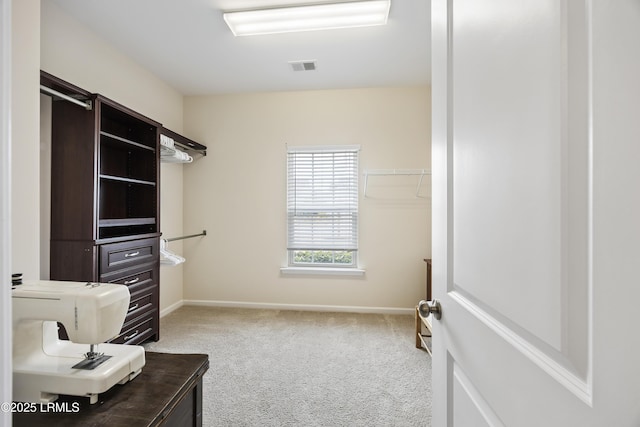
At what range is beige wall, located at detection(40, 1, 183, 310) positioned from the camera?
2.23 m

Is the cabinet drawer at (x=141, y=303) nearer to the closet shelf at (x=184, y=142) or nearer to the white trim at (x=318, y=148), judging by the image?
the closet shelf at (x=184, y=142)

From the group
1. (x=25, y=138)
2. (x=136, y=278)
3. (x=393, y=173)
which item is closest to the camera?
(x=25, y=138)

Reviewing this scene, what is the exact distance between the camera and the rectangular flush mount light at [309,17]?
7.28 ft

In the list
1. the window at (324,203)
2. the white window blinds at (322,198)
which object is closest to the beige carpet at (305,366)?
the window at (324,203)

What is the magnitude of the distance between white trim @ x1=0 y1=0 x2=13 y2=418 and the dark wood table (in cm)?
26

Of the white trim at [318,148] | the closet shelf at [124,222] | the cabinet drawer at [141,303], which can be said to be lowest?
the cabinet drawer at [141,303]

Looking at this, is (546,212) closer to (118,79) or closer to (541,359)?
(541,359)

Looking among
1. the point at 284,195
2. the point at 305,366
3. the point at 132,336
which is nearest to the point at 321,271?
the point at 284,195

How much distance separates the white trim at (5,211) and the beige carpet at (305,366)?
5.07 feet

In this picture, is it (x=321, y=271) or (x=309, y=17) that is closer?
(x=309, y=17)

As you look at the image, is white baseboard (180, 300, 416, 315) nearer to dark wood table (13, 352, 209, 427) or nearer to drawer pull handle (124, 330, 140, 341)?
drawer pull handle (124, 330, 140, 341)

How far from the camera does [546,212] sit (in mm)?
437

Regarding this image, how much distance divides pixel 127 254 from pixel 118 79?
170 cm

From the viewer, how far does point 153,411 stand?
757mm
